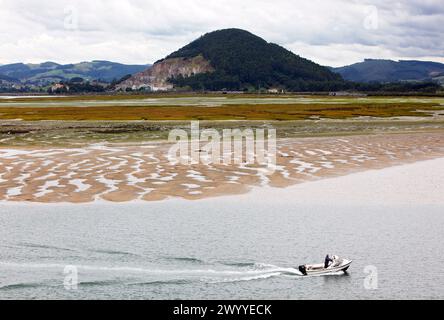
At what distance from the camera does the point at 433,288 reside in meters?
20.6

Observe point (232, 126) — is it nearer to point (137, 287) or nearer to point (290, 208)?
point (290, 208)

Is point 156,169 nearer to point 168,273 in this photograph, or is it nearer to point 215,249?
point 215,249

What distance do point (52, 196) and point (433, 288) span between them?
2145 cm

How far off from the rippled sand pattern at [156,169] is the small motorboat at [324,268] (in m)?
13.9

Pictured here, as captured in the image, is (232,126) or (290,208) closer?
(290,208)

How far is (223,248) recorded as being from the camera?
2502cm

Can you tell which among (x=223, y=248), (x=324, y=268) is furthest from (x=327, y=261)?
(x=223, y=248)

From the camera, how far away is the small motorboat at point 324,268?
22.0m

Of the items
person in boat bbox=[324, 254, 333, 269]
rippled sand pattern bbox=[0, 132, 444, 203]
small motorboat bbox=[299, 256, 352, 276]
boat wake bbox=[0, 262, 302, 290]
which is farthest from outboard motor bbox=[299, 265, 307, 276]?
rippled sand pattern bbox=[0, 132, 444, 203]

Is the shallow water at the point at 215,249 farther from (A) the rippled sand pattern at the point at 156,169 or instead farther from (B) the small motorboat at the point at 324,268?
(A) the rippled sand pattern at the point at 156,169

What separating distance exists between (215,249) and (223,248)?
1.08ft

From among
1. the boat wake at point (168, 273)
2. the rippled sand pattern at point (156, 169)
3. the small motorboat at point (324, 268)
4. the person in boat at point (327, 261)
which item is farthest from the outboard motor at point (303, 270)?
the rippled sand pattern at point (156, 169)

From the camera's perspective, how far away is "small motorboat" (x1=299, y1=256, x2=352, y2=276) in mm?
22031
